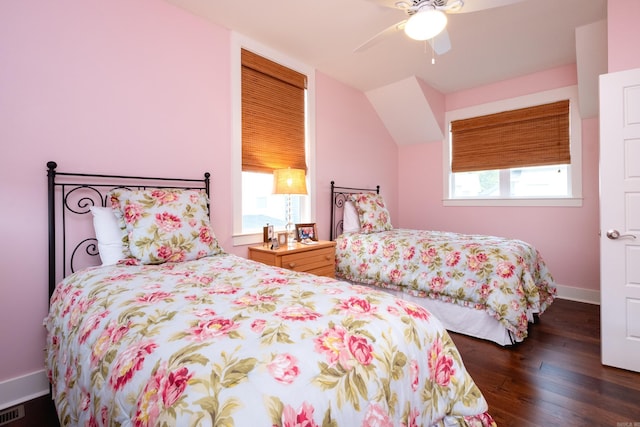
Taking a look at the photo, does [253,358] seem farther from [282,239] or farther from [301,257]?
[282,239]

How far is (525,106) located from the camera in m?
3.61

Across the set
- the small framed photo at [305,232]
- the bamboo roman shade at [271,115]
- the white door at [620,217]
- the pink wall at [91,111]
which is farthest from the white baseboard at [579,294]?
the pink wall at [91,111]

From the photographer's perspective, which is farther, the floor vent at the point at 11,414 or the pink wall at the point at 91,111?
the pink wall at the point at 91,111

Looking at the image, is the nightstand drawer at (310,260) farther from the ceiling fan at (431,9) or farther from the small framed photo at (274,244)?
the ceiling fan at (431,9)

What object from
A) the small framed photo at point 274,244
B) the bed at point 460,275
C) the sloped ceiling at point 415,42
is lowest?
the bed at point 460,275

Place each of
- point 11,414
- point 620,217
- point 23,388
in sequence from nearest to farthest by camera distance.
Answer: point 11,414
point 23,388
point 620,217

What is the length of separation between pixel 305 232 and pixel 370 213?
844mm

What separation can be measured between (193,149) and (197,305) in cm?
164

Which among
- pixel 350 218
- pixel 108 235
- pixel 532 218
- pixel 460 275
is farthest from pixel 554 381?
pixel 108 235

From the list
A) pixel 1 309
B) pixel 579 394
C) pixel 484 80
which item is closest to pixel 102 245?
pixel 1 309

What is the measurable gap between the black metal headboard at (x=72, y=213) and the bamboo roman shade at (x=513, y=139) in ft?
12.9

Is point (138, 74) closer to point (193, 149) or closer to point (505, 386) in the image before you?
point (193, 149)

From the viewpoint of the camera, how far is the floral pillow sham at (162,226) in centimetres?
172

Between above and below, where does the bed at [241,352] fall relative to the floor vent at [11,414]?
above
